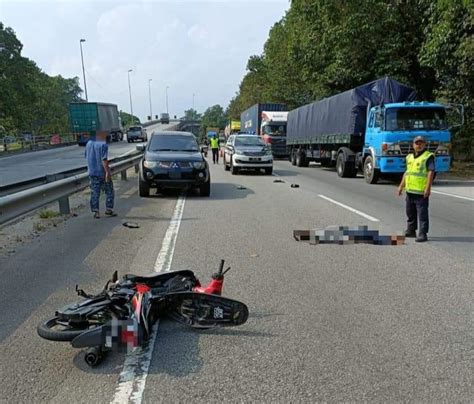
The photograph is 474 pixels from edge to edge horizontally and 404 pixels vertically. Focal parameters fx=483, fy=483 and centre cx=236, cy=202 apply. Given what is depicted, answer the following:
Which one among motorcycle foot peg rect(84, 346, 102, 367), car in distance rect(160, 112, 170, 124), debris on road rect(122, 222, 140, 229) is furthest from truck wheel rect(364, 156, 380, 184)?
car in distance rect(160, 112, 170, 124)

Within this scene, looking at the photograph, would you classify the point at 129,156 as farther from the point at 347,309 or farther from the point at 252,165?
the point at 347,309

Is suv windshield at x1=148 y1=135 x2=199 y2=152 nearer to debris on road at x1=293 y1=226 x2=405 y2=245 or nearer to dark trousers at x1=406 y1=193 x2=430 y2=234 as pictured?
debris on road at x1=293 y1=226 x2=405 y2=245

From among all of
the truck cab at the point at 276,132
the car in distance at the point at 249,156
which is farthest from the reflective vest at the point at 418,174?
the truck cab at the point at 276,132

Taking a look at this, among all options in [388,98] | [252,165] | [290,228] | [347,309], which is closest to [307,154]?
[252,165]

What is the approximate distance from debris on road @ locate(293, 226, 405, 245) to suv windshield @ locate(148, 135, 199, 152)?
6474 mm

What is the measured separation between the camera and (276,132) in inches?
1373

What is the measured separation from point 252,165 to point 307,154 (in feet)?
20.4

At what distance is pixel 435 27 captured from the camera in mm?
18688

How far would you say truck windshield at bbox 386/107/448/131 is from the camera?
15.4 meters

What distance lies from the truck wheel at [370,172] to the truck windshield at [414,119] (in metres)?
1.41

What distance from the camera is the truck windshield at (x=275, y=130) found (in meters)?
34.8

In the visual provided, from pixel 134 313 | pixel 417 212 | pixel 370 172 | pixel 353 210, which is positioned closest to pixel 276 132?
pixel 370 172

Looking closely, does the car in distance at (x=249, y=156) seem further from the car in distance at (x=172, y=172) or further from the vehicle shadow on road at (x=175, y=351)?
the vehicle shadow on road at (x=175, y=351)

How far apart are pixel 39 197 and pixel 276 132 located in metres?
28.0
